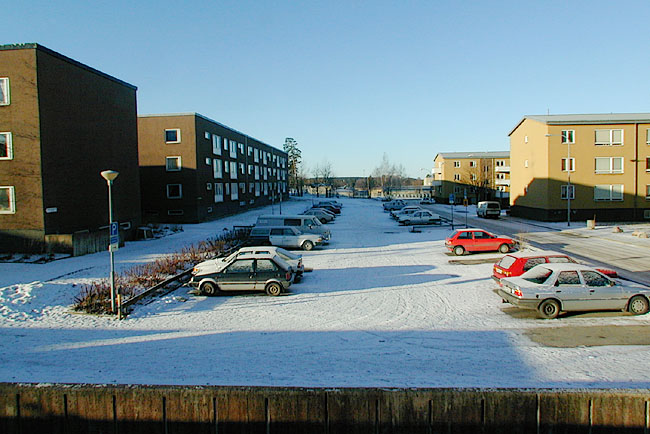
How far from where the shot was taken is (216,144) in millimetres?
53000

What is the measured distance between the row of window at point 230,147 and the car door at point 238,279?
Answer: 32456 millimetres

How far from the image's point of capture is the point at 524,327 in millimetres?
12836

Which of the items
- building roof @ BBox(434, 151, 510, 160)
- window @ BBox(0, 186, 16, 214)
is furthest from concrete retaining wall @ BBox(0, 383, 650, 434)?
building roof @ BBox(434, 151, 510, 160)

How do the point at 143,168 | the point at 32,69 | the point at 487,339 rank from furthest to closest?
the point at 143,168
the point at 32,69
the point at 487,339

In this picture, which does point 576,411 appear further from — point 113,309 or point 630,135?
point 630,135

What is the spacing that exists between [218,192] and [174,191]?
286 inches

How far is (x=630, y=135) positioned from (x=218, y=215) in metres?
41.1

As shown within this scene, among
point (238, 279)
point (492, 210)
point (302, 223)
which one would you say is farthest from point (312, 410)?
point (492, 210)

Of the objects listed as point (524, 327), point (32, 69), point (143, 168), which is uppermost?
point (32, 69)

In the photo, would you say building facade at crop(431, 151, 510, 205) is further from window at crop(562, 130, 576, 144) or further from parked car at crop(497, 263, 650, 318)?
parked car at crop(497, 263, 650, 318)

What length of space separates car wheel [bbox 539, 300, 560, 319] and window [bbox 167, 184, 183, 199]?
38799mm

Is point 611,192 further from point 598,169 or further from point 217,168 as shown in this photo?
point 217,168

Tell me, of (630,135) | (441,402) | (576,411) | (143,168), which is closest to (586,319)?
(576,411)

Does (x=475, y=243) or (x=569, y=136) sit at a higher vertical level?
(x=569, y=136)
